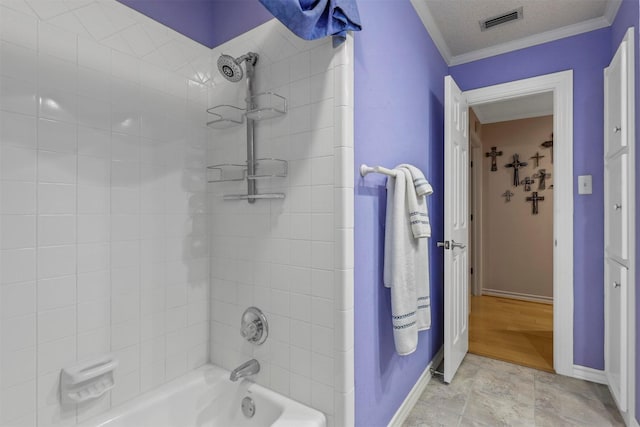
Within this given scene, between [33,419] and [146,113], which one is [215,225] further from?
[33,419]

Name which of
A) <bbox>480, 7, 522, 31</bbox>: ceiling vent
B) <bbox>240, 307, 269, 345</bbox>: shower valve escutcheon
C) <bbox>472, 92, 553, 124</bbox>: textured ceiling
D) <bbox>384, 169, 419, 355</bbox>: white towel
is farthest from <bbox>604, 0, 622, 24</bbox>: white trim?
<bbox>240, 307, 269, 345</bbox>: shower valve escutcheon

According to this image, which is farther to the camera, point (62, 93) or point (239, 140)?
point (239, 140)

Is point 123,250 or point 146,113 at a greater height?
point 146,113

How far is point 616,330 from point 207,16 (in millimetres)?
2997

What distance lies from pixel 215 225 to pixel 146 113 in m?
0.62

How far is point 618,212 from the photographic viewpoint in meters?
1.87

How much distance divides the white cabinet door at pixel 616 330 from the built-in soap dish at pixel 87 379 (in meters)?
2.52

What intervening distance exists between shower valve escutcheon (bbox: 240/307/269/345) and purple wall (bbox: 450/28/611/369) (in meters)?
2.31

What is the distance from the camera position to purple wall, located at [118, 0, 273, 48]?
4.88ft

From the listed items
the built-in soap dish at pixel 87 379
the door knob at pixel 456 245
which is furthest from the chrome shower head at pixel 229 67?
the door knob at pixel 456 245

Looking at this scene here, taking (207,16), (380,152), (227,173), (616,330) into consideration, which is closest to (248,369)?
(227,173)

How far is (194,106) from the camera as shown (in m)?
1.65

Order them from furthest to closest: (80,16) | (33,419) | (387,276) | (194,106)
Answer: (194,106), (387,276), (80,16), (33,419)

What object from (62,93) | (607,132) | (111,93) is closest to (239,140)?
(111,93)
